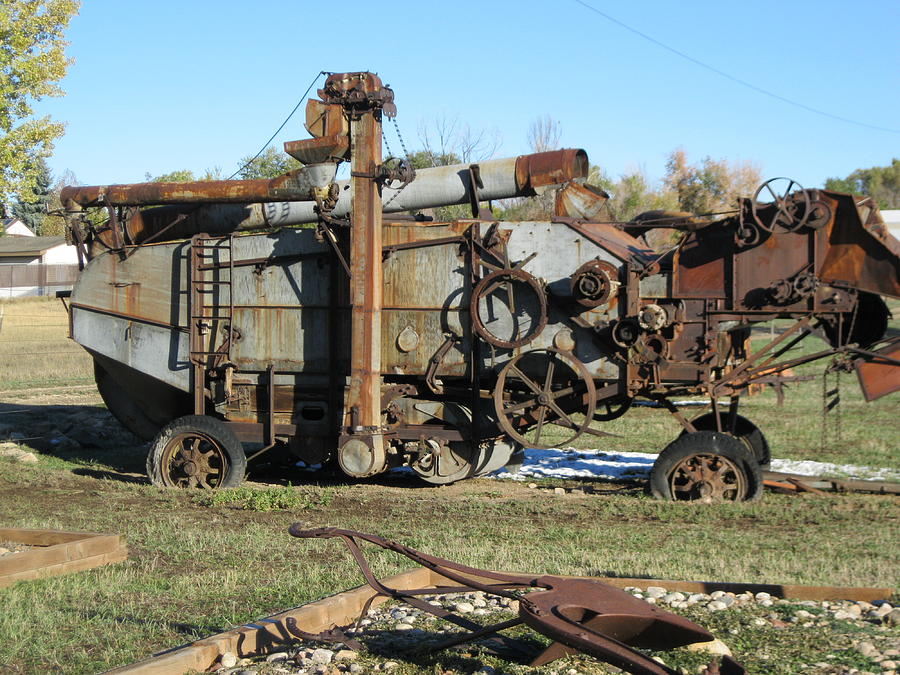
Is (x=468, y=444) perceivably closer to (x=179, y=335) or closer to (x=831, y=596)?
(x=179, y=335)

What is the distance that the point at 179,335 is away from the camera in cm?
1390

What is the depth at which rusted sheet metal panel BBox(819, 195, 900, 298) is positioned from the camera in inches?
452

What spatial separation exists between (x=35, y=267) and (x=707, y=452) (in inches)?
2339

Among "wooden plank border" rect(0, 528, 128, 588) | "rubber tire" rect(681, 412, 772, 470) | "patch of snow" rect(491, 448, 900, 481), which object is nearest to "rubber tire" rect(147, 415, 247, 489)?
"wooden plank border" rect(0, 528, 128, 588)

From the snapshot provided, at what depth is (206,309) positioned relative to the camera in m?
13.8

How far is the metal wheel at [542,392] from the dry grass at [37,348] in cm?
1775

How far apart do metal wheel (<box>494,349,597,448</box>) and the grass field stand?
974mm

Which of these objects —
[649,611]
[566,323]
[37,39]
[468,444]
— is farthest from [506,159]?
[37,39]

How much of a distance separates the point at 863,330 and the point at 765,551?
424cm

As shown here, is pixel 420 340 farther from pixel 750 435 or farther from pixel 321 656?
pixel 321 656

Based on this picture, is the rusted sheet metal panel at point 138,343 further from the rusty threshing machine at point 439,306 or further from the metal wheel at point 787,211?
the metal wheel at point 787,211

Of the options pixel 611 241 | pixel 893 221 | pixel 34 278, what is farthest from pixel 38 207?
pixel 611 241

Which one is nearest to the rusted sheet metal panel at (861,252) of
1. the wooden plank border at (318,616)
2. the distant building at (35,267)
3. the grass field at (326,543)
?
the grass field at (326,543)

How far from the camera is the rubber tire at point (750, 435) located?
45.6 ft
